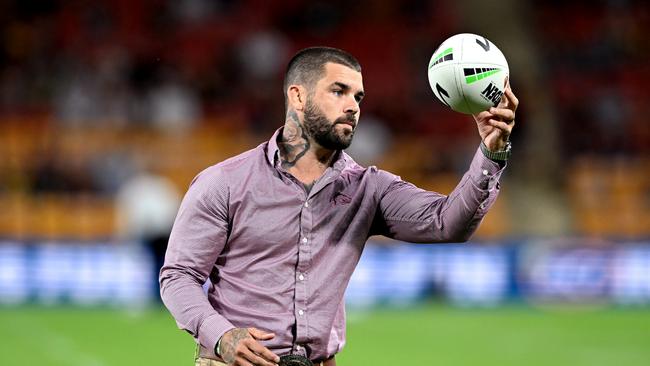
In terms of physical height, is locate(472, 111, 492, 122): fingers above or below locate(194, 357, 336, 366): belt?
above

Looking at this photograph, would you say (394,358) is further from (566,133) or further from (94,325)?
(566,133)

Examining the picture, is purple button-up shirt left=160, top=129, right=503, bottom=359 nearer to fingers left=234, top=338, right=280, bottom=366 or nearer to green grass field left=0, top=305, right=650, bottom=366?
fingers left=234, top=338, right=280, bottom=366

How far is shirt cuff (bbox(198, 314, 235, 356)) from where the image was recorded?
497 centimetres

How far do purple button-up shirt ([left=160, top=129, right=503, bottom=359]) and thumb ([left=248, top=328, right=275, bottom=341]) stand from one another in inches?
6.9

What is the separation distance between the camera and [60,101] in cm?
2022

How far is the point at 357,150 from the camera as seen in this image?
19.2m

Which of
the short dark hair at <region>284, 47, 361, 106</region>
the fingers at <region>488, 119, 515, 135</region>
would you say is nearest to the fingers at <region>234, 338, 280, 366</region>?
the short dark hair at <region>284, 47, 361, 106</region>

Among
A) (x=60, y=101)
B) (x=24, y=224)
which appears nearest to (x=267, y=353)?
(x=24, y=224)

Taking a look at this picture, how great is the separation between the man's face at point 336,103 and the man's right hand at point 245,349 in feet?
2.92

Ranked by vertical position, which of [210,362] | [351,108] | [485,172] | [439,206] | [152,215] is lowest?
[210,362]

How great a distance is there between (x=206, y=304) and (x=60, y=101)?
1568 cm

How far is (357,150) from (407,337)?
6046 millimetres

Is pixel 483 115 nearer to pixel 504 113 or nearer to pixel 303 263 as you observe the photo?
pixel 504 113

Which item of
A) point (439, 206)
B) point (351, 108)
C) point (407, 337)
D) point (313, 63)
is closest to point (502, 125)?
point (439, 206)
